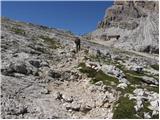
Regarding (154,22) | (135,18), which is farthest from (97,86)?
(135,18)

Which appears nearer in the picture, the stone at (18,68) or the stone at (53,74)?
the stone at (18,68)

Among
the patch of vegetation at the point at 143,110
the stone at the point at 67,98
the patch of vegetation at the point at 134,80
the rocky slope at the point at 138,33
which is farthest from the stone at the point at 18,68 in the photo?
the rocky slope at the point at 138,33

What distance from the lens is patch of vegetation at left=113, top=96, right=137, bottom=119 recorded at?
20.8 meters

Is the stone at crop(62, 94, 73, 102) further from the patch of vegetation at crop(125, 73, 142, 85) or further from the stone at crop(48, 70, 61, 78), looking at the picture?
the patch of vegetation at crop(125, 73, 142, 85)

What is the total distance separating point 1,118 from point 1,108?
119 cm

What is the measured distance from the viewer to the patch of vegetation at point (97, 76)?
27875 mm

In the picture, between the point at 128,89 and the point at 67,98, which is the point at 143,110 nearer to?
the point at 128,89

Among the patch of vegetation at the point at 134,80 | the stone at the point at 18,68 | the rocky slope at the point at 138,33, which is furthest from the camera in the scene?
the rocky slope at the point at 138,33

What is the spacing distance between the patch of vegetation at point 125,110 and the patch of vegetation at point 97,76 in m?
4.53

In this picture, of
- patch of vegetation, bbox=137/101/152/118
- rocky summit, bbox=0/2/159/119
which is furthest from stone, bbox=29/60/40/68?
patch of vegetation, bbox=137/101/152/118

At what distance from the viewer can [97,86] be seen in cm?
2641

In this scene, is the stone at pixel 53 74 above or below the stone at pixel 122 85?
above

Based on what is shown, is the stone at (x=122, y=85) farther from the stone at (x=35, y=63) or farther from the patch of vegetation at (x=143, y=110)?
the stone at (x=35, y=63)

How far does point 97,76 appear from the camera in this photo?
2902 centimetres
